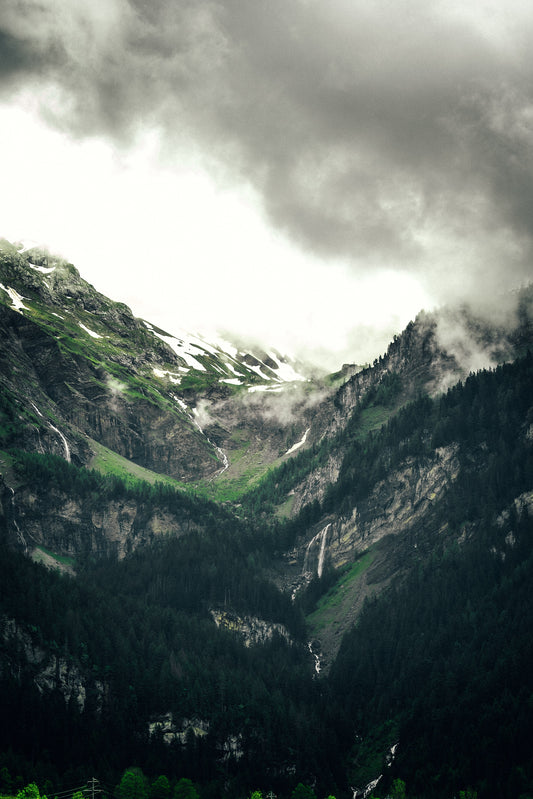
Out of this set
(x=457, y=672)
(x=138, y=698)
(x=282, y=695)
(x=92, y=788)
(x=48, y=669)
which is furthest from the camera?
(x=282, y=695)

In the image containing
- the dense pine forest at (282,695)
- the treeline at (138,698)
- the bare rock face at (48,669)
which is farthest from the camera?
the bare rock face at (48,669)

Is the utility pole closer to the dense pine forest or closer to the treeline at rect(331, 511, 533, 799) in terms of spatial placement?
the dense pine forest

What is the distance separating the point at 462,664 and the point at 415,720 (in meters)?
18.2

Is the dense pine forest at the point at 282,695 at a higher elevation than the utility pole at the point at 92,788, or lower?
higher

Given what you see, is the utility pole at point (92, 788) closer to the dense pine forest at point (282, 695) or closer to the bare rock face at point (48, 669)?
the dense pine forest at point (282, 695)

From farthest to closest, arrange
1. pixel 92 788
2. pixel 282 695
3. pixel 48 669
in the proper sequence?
pixel 282 695 → pixel 48 669 → pixel 92 788

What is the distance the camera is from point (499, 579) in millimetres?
183000

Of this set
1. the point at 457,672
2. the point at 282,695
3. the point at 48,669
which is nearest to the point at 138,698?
the point at 48,669

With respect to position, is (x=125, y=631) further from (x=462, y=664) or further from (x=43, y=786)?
(x=462, y=664)

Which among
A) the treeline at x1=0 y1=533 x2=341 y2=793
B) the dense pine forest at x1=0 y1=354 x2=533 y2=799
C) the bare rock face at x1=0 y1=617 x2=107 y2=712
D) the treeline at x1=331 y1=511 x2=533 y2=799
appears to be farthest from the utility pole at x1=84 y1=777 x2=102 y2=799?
the treeline at x1=331 y1=511 x2=533 y2=799

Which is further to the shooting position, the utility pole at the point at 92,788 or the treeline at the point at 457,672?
the treeline at the point at 457,672

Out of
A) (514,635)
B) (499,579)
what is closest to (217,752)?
(514,635)

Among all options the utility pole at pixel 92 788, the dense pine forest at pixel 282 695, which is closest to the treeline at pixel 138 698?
the dense pine forest at pixel 282 695

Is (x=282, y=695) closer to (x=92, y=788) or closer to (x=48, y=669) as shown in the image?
(x=48, y=669)
